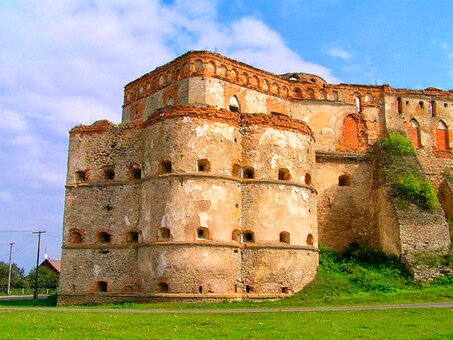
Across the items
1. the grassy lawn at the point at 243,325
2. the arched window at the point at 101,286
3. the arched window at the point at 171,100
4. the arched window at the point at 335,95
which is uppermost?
the arched window at the point at 335,95

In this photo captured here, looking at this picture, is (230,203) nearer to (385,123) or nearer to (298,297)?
(298,297)

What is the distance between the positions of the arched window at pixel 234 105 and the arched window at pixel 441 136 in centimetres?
1338

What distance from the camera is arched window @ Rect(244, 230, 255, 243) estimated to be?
2423 centimetres

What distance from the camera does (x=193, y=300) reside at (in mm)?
22188

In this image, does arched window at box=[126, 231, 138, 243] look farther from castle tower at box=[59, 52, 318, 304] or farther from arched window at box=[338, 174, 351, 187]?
arched window at box=[338, 174, 351, 187]

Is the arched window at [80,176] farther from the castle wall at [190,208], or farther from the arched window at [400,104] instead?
the arched window at [400,104]

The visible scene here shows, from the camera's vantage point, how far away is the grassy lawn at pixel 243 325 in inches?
487

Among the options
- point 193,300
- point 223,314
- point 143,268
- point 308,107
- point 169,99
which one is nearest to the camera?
point 223,314

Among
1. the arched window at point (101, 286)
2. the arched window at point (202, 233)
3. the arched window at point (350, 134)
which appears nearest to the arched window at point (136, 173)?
the arched window at point (202, 233)

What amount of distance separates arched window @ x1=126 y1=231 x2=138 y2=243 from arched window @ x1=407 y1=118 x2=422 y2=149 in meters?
18.0

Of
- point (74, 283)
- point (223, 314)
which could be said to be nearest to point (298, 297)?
point (223, 314)

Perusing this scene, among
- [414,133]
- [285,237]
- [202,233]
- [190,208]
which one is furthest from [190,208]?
[414,133]

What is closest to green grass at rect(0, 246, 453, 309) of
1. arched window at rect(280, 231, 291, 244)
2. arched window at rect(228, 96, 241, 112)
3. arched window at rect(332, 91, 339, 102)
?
arched window at rect(280, 231, 291, 244)

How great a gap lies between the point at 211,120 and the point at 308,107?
9773mm
